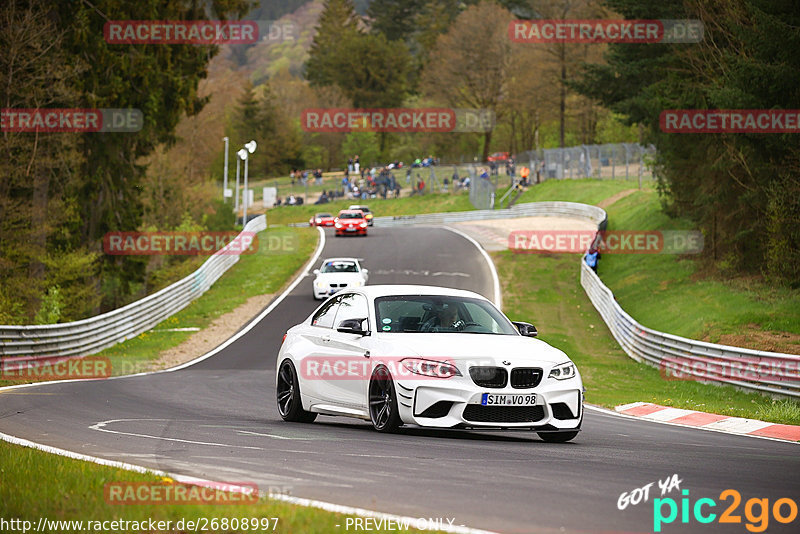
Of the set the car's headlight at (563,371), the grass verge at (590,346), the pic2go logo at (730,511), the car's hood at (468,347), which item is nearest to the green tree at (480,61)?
the grass verge at (590,346)

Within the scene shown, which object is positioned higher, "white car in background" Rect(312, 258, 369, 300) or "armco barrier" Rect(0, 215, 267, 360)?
"white car in background" Rect(312, 258, 369, 300)

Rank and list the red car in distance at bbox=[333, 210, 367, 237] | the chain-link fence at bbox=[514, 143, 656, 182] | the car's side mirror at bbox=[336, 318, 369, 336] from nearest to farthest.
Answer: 1. the car's side mirror at bbox=[336, 318, 369, 336]
2. the red car in distance at bbox=[333, 210, 367, 237]
3. the chain-link fence at bbox=[514, 143, 656, 182]

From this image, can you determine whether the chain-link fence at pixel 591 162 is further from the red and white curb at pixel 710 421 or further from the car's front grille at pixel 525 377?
the car's front grille at pixel 525 377

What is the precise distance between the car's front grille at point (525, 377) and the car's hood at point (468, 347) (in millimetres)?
81

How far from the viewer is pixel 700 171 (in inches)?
1559

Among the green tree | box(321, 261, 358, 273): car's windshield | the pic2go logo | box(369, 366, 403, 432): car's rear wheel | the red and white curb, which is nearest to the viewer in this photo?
the pic2go logo

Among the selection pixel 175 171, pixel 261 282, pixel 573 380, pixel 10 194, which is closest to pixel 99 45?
pixel 10 194

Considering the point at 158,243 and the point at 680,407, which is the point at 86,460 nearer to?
the point at 680,407

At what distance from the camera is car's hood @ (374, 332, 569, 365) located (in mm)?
10820

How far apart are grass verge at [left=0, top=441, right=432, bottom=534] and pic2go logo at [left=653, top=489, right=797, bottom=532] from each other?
2.04m

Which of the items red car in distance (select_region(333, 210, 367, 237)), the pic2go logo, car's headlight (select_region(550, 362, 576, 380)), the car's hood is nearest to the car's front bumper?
car's headlight (select_region(550, 362, 576, 380))

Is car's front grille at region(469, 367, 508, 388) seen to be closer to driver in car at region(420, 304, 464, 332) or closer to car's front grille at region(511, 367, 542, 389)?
car's front grille at region(511, 367, 542, 389)

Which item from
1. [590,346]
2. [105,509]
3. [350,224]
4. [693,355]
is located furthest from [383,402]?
[350,224]

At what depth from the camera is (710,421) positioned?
16.2 meters
